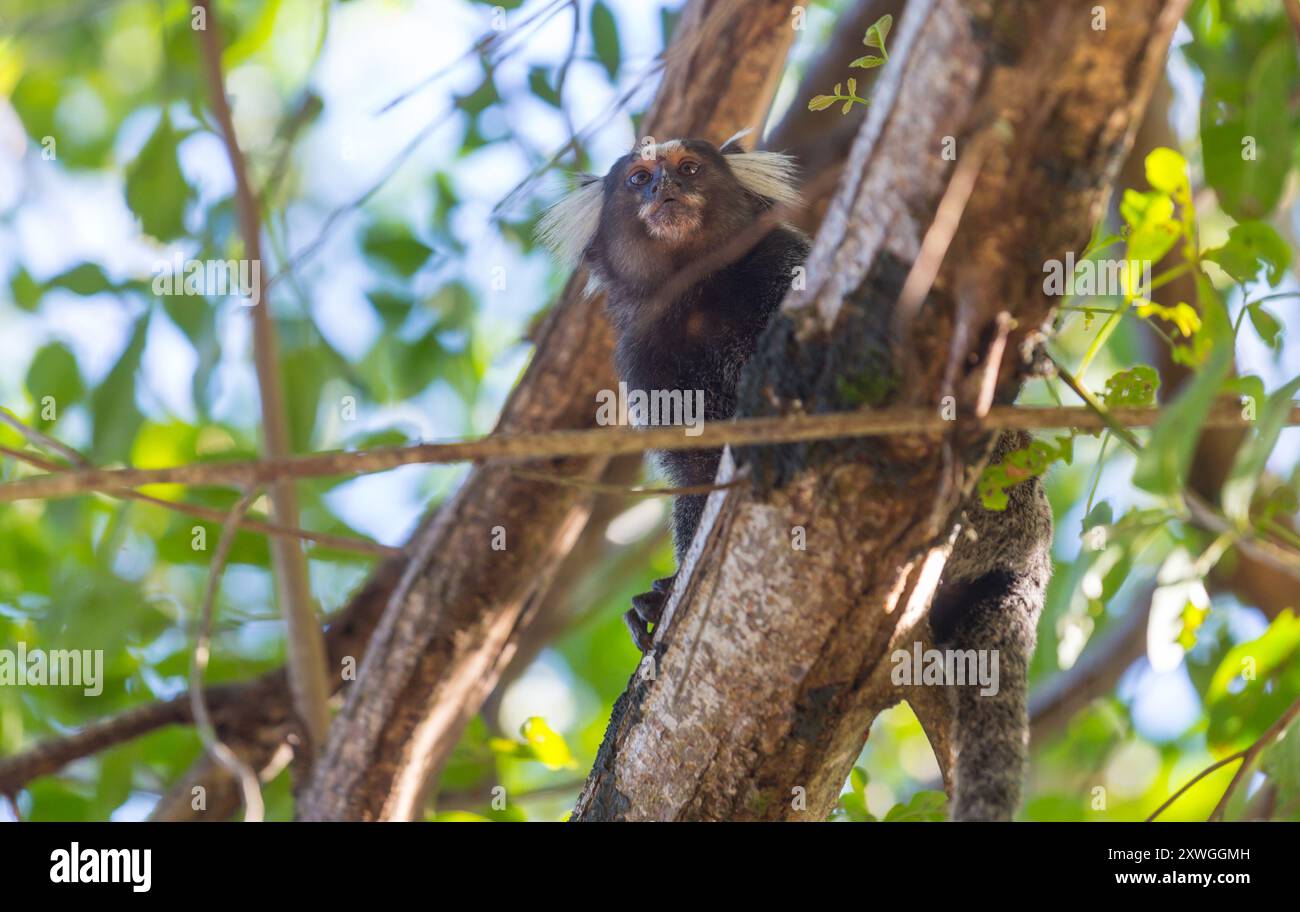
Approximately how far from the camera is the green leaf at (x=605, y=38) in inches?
199

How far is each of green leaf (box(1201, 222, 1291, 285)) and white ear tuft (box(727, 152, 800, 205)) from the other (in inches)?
107

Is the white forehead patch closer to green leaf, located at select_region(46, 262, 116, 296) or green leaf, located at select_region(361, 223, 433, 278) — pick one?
green leaf, located at select_region(361, 223, 433, 278)

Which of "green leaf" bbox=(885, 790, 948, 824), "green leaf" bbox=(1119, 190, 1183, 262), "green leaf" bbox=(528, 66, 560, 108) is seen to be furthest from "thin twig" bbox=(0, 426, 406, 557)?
"green leaf" bbox=(1119, 190, 1183, 262)

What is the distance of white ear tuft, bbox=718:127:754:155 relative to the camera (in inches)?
199

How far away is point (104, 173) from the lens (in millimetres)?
7441

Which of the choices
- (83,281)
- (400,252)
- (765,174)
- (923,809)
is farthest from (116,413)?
(923,809)

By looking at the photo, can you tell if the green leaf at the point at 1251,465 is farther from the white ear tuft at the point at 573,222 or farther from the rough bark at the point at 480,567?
the white ear tuft at the point at 573,222

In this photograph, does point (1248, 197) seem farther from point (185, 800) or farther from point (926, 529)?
point (185, 800)

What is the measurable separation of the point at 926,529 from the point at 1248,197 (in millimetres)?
2029

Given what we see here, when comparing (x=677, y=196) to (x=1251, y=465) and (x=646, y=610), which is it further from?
(x=1251, y=465)

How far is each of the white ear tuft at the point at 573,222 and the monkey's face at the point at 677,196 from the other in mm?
351

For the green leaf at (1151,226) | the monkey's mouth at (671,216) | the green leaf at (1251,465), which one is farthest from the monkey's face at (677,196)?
the green leaf at (1251,465)

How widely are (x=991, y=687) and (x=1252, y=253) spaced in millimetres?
1384
